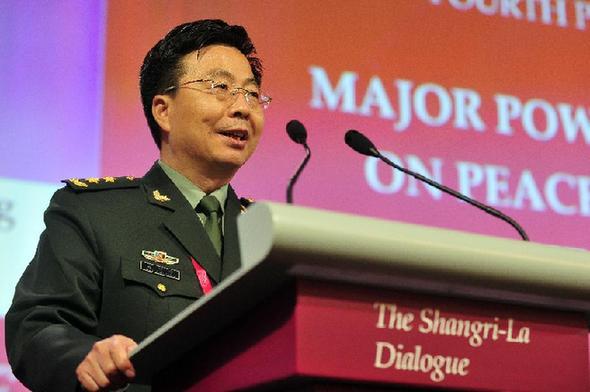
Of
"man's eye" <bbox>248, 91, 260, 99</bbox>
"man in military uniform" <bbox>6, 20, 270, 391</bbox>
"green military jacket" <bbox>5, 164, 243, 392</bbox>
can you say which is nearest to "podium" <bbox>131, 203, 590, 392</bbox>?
"man in military uniform" <bbox>6, 20, 270, 391</bbox>

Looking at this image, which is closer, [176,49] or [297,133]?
[297,133]

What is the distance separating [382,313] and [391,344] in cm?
4

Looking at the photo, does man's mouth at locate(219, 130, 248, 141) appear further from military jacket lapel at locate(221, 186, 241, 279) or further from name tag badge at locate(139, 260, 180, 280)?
name tag badge at locate(139, 260, 180, 280)

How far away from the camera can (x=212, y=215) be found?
2.12 metres

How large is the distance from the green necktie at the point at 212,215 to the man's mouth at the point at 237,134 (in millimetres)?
156

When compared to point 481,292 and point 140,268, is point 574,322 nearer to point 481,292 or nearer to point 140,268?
point 481,292

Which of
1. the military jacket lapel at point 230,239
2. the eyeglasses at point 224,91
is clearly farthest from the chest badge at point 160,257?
the eyeglasses at point 224,91

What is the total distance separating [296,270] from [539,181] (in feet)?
8.08

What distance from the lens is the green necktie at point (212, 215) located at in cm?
208

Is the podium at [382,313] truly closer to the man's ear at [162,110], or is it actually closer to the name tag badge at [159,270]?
the name tag badge at [159,270]

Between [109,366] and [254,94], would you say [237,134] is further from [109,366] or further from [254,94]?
[109,366]

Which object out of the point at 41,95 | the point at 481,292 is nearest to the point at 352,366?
the point at 481,292

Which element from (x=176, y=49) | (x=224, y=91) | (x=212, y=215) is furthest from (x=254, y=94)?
(x=212, y=215)

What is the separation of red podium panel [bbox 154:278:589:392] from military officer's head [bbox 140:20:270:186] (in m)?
0.93
